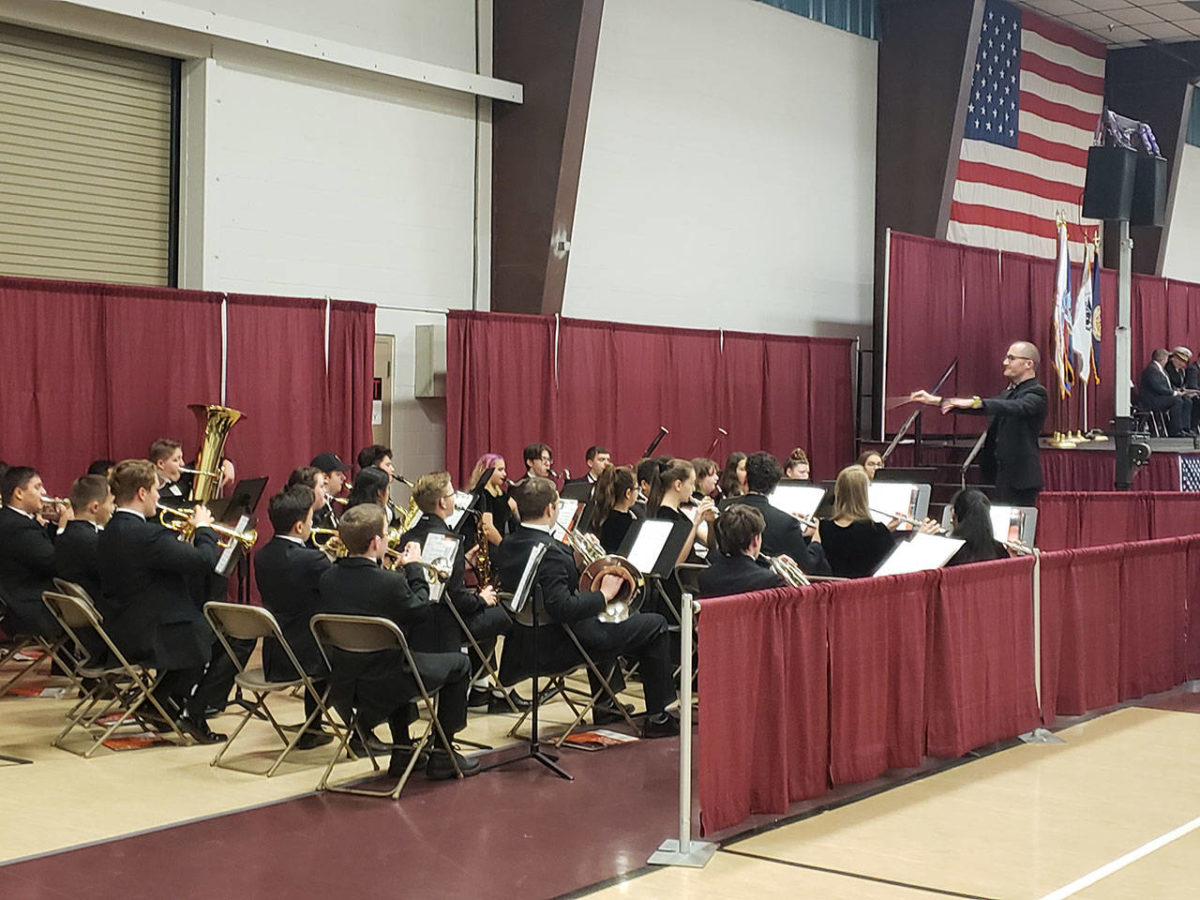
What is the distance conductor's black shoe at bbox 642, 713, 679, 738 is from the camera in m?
8.17

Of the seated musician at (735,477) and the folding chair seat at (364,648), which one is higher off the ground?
the seated musician at (735,477)

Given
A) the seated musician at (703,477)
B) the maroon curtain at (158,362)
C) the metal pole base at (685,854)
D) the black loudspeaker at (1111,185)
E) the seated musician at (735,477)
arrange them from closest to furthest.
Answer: the metal pole base at (685,854) < the seated musician at (703,477) < the seated musician at (735,477) < the maroon curtain at (158,362) < the black loudspeaker at (1111,185)

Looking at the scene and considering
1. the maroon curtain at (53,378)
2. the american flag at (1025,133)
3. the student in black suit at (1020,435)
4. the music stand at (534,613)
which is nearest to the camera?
the music stand at (534,613)

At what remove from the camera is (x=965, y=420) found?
1828 cm

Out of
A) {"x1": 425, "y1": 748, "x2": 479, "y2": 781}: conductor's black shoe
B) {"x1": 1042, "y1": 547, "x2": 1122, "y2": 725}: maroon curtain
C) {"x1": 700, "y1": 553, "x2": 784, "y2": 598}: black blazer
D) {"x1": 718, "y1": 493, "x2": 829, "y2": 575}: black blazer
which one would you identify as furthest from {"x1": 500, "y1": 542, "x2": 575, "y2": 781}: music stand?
{"x1": 1042, "y1": 547, "x2": 1122, "y2": 725}: maroon curtain

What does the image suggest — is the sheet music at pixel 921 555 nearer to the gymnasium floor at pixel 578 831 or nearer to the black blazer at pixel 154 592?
the gymnasium floor at pixel 578 831

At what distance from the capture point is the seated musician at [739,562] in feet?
23.7

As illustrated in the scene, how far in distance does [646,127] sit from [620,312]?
208 centimetres

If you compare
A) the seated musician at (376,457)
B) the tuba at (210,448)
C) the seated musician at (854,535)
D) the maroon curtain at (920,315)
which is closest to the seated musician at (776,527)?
the seated musician at (854,535)

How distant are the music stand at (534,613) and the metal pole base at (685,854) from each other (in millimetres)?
1284

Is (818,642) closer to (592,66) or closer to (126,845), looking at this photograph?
(126,845)

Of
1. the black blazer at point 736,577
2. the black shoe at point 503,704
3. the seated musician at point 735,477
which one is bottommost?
the black shoe at point 503,704

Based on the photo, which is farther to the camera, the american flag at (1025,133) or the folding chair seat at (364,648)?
the american flag at (1025,133)

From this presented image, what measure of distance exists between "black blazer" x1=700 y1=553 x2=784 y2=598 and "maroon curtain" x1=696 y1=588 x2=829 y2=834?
Result: 776 mm
